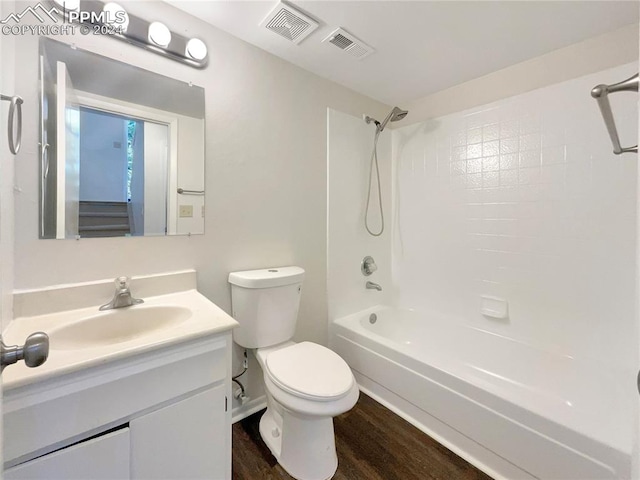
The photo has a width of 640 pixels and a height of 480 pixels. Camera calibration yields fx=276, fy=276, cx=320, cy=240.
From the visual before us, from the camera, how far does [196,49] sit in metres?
1.35

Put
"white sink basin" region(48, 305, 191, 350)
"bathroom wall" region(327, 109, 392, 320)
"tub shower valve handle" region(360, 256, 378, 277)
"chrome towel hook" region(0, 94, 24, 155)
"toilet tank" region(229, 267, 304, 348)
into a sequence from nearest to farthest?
1. "chrome towel hook" region(0, 94, 24, 155)
2. "white sink basin" region(48, 305, 191, 350)
3. "toilet tank" region(229, 267, 304, 348)
4. "bathroom wall" region(327, 109, 392, 320)
5. "tub shower valve handle" region(360, 256, 378, 277)

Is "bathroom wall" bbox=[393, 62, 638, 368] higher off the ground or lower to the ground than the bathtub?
higher

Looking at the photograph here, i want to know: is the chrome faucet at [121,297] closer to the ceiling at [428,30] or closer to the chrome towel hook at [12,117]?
the chrome towel hook at [12,117]

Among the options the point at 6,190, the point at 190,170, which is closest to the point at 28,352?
the point at 6,190

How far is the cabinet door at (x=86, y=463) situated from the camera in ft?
2.20

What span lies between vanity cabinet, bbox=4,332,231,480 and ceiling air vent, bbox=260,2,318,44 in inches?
58.0

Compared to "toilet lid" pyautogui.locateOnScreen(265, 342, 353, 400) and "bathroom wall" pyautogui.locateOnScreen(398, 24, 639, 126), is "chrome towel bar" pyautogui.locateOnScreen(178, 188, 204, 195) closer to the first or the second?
"toilet lid" pyautogui.locateOnScreen(265, 342, 353, 400)

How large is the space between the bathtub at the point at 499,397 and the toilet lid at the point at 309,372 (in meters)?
0.50

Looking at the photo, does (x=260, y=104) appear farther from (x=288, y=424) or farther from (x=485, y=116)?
(x=288, y=424)

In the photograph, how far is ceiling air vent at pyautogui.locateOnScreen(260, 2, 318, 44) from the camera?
4.31 ft

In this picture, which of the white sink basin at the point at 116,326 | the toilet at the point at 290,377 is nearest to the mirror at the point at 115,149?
the white sink basin at the point at 116,326

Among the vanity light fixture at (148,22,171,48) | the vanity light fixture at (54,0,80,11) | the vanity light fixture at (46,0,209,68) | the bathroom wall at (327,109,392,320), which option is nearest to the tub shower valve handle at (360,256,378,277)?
the bathroom wall at (327,109,392,320)

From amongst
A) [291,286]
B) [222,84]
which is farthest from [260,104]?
[291,286]

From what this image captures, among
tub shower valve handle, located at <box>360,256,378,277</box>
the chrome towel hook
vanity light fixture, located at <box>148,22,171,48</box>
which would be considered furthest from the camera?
tub shower valve handle, located at <box>360,256,378,277</box>
